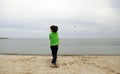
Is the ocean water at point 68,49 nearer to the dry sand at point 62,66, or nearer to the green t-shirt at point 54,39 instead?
the dry sand at point 62,66

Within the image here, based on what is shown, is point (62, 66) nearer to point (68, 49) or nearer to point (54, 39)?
point (54, 39)

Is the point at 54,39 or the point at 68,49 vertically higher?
the point at 54,39

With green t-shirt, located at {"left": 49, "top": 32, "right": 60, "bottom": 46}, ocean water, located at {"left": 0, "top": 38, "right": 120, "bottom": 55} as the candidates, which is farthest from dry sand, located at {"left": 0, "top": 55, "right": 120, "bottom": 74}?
ocean water, located at {"left": 0, "top": 38, "right": 120, "bottom": 55}

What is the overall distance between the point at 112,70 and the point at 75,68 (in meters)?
1.61

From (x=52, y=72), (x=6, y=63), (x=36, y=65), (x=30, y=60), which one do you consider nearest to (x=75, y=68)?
(x=52, y=72)

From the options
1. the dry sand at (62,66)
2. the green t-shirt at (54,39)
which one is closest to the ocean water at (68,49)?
the dry sand at (62,66)

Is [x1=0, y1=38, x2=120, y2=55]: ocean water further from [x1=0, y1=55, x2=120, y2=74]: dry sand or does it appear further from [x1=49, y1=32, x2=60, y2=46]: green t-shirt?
[x1=49, y1=32, x2=60, y2=46]: green t-shirt

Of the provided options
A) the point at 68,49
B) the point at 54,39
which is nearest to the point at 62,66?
the point at 54,39

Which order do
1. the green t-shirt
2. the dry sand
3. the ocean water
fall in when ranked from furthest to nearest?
the ocean water < the green t-shirt < the dry sand

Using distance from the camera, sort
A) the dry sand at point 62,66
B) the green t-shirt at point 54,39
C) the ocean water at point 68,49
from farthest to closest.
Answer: the ocean water at point 68,49 < the green t-shirt at point 54,39 < the dry sand at point 62,66

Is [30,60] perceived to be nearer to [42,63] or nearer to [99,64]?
[42,63]

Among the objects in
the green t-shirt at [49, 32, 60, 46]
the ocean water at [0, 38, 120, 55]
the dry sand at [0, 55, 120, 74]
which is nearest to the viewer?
the dry sand at [0, 55, 120, 74]

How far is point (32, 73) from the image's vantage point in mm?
8398

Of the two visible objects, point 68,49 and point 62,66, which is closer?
point 62,66
